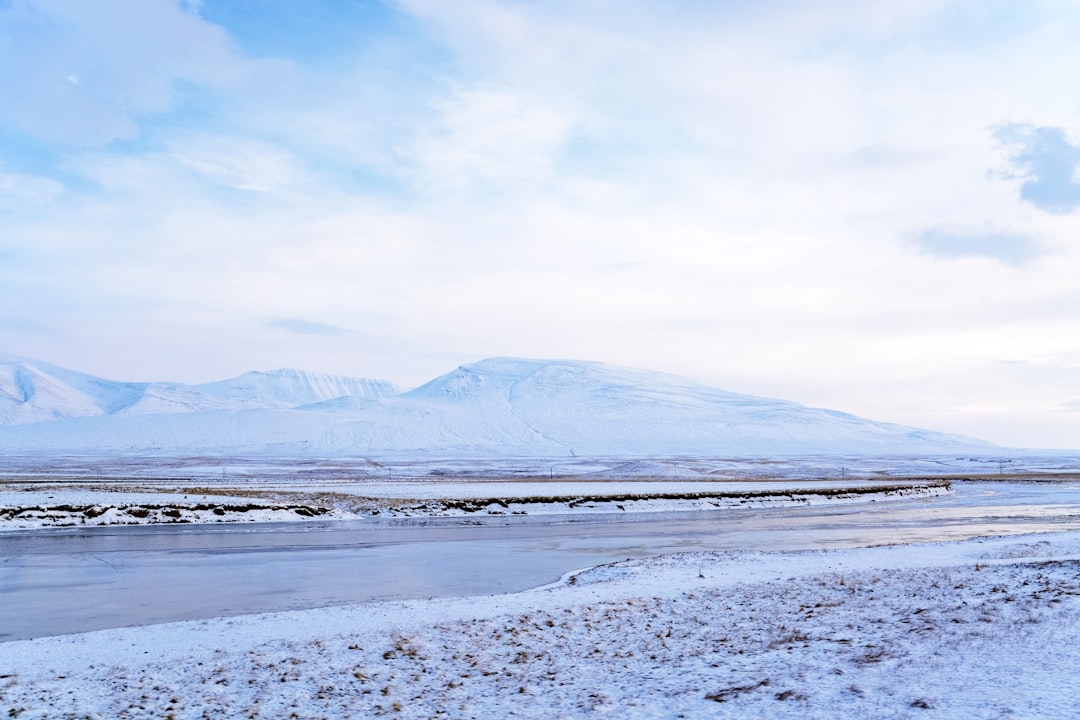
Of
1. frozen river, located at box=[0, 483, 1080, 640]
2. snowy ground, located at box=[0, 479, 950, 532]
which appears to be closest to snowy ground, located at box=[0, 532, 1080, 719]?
frozen river, located at box=[0, 483, 1080, 640]

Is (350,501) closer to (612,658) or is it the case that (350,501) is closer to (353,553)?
(353,553)

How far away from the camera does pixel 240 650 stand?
12.5 meters

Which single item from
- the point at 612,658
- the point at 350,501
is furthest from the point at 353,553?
the point at 350,501

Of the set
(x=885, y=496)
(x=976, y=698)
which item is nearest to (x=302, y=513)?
(x=976, y=698)

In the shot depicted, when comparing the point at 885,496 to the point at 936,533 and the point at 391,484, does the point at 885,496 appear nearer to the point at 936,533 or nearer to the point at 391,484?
the point at 936,533

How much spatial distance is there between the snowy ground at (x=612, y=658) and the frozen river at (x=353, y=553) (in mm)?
3199

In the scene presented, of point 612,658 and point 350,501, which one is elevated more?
point 612,658

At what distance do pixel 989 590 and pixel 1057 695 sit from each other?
7613mm

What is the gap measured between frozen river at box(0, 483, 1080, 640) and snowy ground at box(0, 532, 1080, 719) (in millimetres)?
3199

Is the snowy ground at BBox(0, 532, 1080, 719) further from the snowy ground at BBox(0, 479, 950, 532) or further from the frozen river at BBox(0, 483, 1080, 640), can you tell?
the snowy ground at BBox(0, 479, 950, 532)

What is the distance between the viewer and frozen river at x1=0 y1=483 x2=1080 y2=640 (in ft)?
59.6

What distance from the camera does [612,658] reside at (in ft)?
38.3

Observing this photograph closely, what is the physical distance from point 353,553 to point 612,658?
17317mm

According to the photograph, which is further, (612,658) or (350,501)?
(350,501)
